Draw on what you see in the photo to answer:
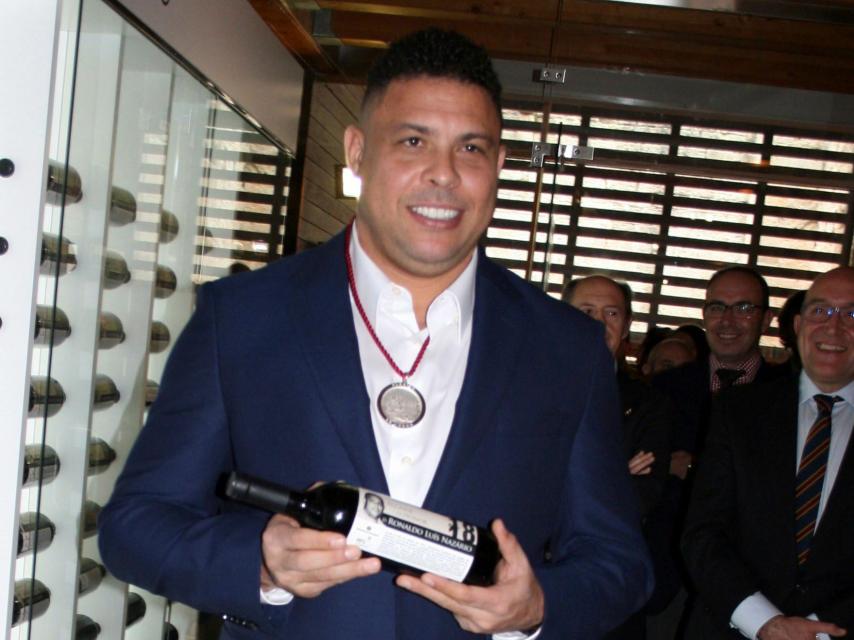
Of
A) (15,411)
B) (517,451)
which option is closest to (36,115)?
(15,411)

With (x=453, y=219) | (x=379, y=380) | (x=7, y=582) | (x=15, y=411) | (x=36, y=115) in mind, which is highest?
(x=36, y=115)

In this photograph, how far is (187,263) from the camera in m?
4.06

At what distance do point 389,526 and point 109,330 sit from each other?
2.31 m

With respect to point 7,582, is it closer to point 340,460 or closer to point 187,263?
point 187,263

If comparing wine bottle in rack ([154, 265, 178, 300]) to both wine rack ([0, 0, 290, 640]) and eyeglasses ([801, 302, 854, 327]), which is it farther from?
eyeglasses ([801, 302, 854, 327])

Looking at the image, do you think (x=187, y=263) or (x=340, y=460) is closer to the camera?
(x=340, y=460)

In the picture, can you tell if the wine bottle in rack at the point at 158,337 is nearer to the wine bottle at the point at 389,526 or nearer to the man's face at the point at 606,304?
the man's face at the point at 606,304

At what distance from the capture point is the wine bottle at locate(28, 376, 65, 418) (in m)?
2.87

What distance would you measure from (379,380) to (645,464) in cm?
209

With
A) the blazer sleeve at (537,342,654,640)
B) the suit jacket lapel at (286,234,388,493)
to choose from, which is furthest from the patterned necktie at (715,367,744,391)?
the suit jacket lapel at (286,234,388,493)

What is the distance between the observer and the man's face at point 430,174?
149 cm

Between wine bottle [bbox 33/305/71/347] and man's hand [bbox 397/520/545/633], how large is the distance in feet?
6.22

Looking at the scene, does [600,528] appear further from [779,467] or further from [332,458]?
[779,467]

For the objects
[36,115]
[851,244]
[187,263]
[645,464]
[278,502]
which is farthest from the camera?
[851,244]
